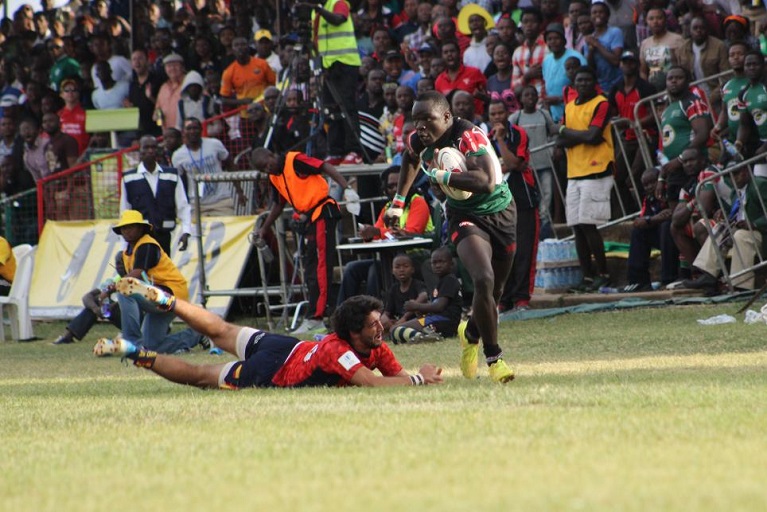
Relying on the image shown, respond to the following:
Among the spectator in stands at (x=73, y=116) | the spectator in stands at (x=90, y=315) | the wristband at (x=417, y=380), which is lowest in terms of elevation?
the spectator in stands at (x=90, y=315)

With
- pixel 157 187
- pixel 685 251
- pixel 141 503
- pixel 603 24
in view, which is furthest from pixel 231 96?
pixel 141 503

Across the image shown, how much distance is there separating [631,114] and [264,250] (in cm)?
488

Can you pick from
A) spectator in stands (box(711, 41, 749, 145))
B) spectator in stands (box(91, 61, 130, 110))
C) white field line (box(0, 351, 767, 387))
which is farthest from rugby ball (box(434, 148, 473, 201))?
spectator in stands (box(91, 61, 130, 110))

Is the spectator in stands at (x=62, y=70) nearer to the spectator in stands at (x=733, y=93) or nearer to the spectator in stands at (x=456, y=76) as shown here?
the spectator in stands at (x=456, y=76)

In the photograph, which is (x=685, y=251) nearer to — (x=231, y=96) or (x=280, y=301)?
(x=280, y=301)

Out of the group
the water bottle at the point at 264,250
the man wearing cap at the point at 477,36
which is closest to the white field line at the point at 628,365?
the water bottle at the point at 264,250

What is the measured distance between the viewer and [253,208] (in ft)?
62.7

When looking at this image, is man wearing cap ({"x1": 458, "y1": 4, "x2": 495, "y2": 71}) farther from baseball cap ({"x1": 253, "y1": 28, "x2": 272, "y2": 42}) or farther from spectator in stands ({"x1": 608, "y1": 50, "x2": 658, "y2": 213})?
baseball cap ({"x1": 253, "y1": 28, "x2": 272, "y2": 42})

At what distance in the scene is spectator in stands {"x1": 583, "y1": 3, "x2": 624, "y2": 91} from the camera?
17.7 meters

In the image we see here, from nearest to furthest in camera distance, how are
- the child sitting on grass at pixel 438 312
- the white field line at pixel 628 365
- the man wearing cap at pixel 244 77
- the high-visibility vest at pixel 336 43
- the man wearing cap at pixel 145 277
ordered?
the white field line at pixel 628 365 < the child sitting on grass at pixel 438 312 < the man wearing cap at pixel 145 277 < the high-visibility vest at pixel 336 43 < the man wearing cap at pixel 244 77

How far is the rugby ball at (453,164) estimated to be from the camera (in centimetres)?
958

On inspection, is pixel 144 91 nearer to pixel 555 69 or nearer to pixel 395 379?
pixel 555 69

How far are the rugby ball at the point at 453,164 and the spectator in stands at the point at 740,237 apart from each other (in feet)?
20.4

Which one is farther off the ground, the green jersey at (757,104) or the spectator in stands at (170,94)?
the spectator in stands at (170,94)
